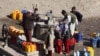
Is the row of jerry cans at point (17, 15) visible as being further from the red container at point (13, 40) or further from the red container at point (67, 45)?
the red container at point (67, 45)

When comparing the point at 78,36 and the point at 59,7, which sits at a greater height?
the point at 59,7

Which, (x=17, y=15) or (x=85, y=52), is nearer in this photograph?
(x=85, y=52)

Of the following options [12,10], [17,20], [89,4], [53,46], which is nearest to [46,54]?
[53,46]

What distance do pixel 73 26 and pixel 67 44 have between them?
1.48 metres

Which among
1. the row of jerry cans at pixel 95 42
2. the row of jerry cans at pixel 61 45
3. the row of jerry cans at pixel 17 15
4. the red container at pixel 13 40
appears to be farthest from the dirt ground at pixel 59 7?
the row of jerry cans at pixel 61 45

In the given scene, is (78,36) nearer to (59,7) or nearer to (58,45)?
(58,45)

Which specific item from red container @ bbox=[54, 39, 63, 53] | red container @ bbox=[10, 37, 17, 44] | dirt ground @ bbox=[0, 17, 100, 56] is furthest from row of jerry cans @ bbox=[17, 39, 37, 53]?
dirt ground @ bbox=[0, 17, 100, 56]

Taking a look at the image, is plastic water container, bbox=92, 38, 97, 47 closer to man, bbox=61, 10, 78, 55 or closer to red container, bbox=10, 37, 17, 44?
man, bbox=61, 10, 78, 55

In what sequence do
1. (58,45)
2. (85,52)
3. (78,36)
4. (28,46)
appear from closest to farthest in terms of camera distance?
(28,46)
(85,52)
(58,45)
(78,36)

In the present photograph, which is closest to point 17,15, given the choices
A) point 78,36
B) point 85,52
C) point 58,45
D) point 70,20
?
point 78,36

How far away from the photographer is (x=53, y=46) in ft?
71.4

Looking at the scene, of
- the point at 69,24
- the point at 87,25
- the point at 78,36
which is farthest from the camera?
the point at 87,25

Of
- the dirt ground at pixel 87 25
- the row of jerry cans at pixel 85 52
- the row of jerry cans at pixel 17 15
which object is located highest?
the row of jerry cans at pixel 17 15

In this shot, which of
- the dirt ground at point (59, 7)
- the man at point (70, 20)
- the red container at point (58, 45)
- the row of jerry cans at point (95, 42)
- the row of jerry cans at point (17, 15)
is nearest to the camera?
the red container at point (58, 45)
